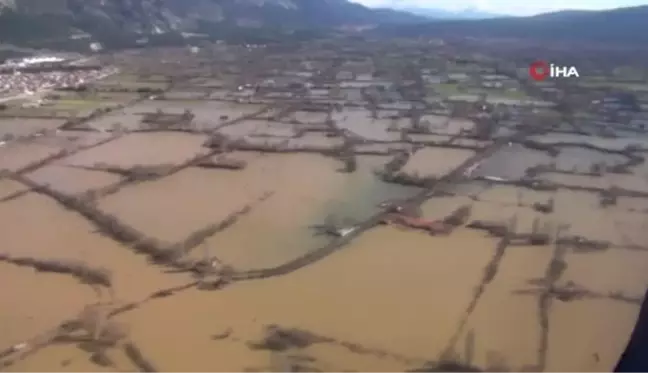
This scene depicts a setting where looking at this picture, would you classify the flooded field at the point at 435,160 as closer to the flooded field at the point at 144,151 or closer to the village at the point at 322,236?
the village at the point at 322,236

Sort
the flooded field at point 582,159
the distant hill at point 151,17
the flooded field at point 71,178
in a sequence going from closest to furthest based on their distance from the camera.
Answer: the flooded field at point 71,178
the flooded field at point 582,159
the distant hill at point 151,17

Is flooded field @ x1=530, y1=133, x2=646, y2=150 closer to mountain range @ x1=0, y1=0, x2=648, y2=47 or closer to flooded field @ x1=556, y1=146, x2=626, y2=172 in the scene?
flooded field @ x1=556, y1=146, x2=626, y2=172

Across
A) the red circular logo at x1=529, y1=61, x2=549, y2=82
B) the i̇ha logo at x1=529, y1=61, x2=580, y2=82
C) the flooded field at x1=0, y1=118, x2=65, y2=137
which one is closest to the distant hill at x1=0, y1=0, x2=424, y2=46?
the flooded field at x1=0, y1=118, x2=65, y2=137

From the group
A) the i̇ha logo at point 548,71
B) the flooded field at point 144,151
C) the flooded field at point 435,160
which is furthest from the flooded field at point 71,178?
the i̇ha logo at point 548,71

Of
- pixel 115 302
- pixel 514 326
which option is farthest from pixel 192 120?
pixel 514 326

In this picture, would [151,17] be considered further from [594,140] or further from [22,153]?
[594,140]

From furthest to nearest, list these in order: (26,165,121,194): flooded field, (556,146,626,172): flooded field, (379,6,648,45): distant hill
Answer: (379,6,648,45): distant hill < (556,146,626,172): flooded field < (26,165,121,194): flooded field
